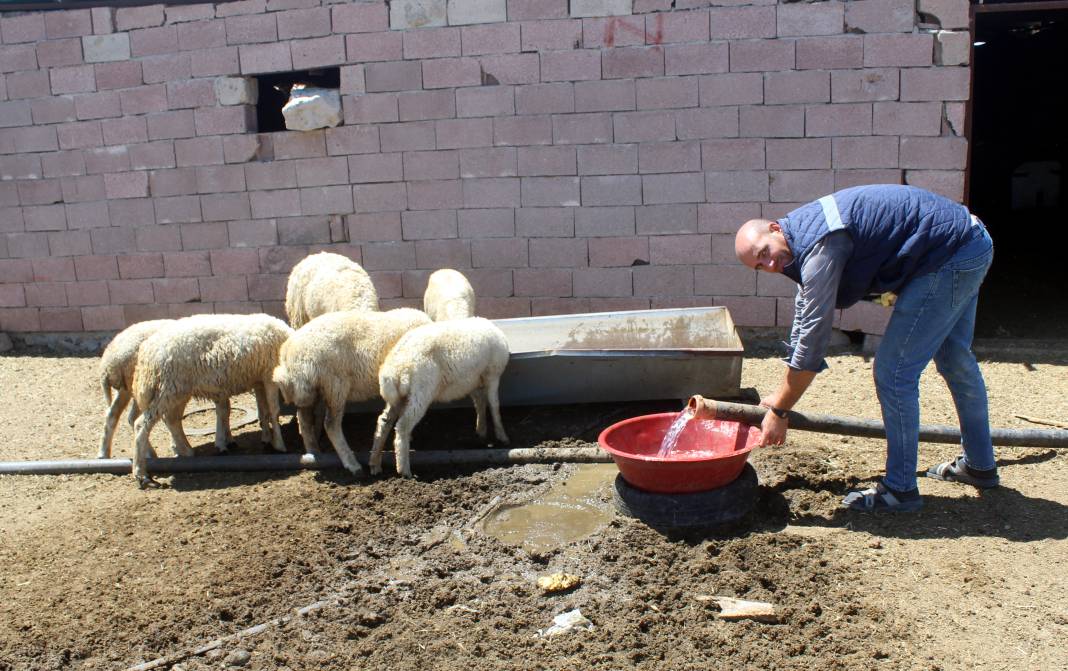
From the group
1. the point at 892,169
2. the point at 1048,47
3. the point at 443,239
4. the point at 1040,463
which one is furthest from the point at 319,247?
the point at 1048,47

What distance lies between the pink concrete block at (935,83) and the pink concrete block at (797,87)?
0.60 m

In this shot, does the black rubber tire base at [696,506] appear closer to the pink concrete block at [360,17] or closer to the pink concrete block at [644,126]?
the pink concrete block at [644,126]

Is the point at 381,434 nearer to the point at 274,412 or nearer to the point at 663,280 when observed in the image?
the point at 274,412

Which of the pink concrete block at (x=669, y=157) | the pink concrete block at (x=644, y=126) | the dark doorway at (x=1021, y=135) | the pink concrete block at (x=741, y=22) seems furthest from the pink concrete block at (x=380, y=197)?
the dark doorway at (x=1021, y=135)

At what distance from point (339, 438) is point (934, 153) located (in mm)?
5165

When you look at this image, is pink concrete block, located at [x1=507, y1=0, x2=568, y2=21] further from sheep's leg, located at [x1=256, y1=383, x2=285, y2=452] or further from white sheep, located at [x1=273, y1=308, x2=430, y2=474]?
sheep's leg, located at [x1=256, y1=383, x2=285, y2=452]

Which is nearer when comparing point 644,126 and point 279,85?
point 644,126

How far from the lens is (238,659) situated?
3.41m

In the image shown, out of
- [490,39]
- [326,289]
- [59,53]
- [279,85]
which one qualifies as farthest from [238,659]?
[59,53]

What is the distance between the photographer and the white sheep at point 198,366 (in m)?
5.42

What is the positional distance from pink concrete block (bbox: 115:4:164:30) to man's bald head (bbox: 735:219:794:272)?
675 centimetres

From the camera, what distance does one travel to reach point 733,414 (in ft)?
13.6

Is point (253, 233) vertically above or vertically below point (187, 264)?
above

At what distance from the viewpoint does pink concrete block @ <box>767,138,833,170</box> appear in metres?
7.24
